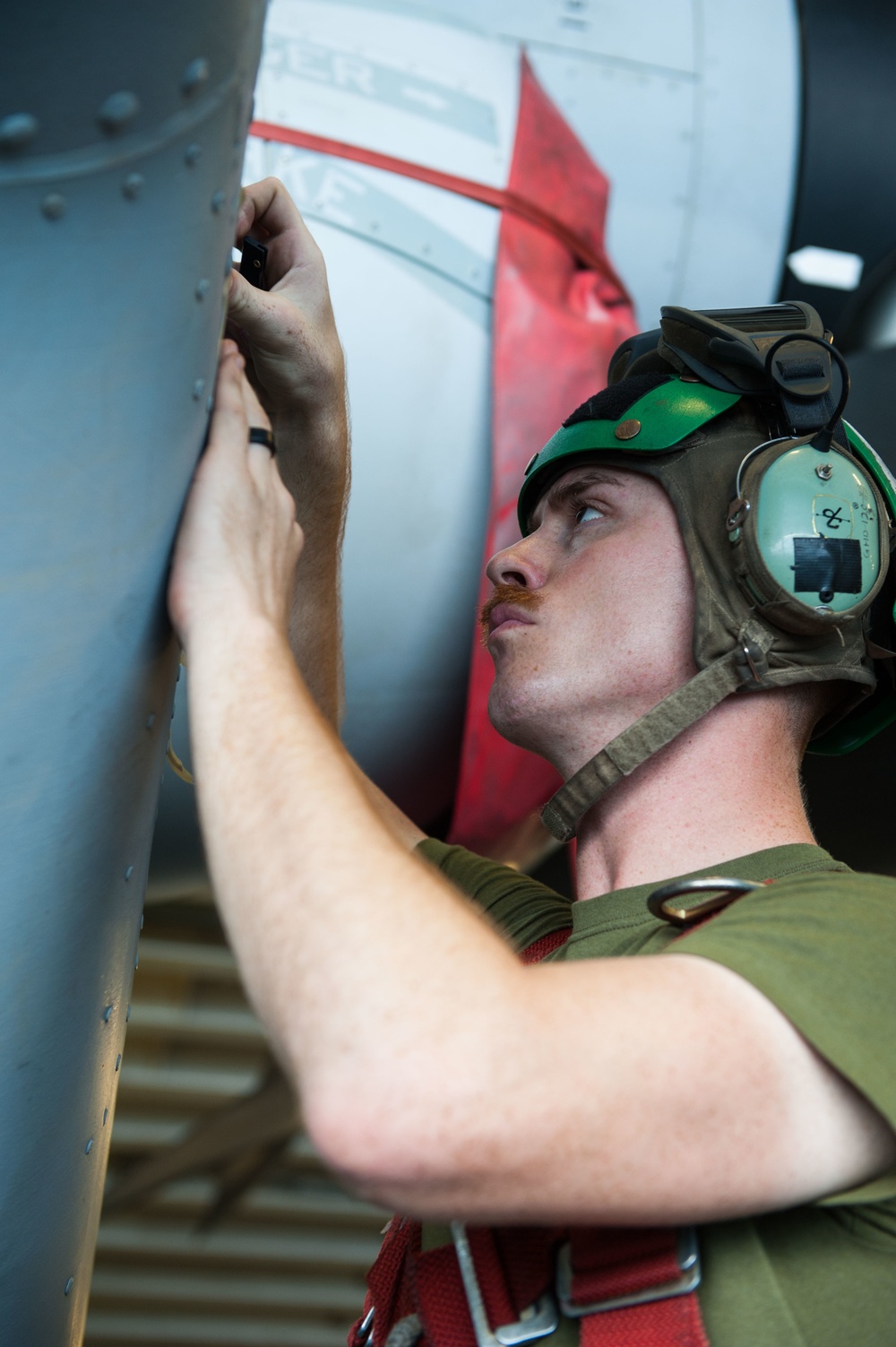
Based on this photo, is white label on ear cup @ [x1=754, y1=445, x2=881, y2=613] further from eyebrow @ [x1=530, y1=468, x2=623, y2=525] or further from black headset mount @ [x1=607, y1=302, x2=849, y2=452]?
eyebrow @ [x1=530, y1=468, x2=623, y2=525]

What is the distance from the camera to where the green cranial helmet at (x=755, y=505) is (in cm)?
148

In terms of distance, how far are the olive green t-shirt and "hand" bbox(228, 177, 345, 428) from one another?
700 mm

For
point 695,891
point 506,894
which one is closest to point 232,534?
point 695,891

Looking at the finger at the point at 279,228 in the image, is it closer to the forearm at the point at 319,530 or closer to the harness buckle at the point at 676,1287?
the forearm at the point at 319,530

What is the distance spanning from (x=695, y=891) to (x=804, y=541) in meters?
0.52

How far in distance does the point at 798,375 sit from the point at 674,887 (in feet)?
2.37

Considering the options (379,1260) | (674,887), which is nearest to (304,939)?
(674,887)

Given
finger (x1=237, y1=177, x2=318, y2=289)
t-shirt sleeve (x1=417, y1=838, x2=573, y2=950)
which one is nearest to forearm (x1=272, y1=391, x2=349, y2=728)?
finger (x1=237, y1=177, x2=318, y2=289)

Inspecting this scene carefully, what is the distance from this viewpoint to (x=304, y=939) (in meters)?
0.86

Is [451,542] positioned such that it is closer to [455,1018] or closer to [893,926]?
[893,926]

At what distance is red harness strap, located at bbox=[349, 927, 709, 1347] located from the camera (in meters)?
1.05

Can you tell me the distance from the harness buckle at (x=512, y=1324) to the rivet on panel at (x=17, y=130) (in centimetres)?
93

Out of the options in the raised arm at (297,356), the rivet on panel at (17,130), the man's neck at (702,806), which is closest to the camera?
the rivet on panel at (17,130)

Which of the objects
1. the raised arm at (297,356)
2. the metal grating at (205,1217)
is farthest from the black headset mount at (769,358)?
the metal grating at (205,1217)
